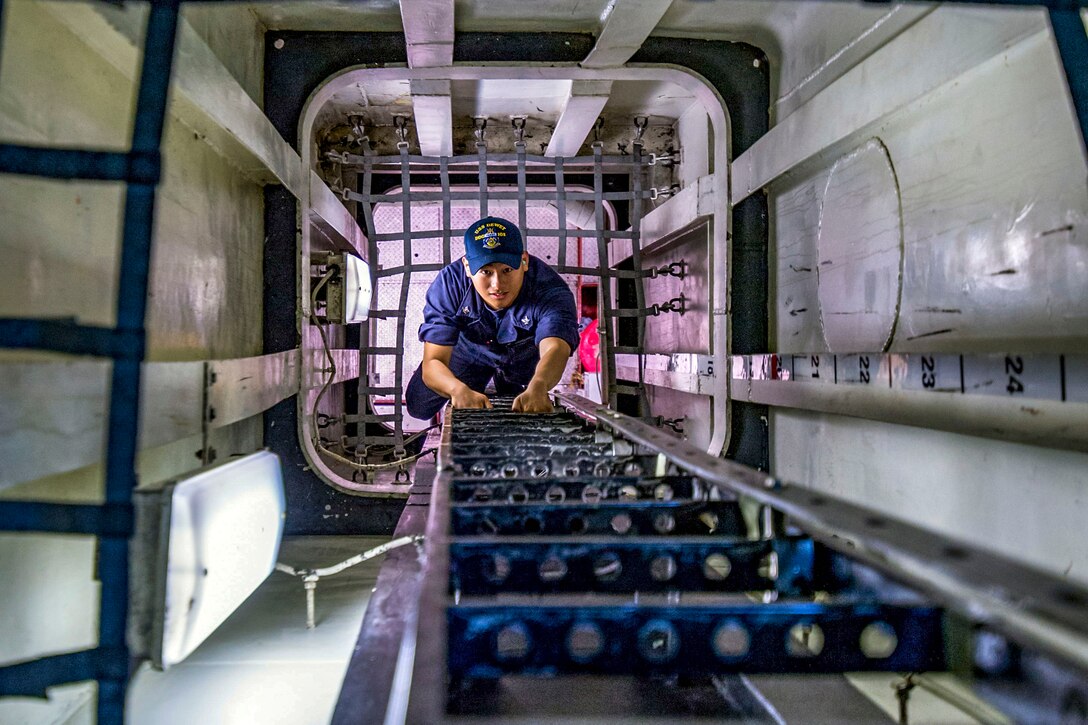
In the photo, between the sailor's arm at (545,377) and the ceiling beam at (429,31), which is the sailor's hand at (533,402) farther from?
the ceiling beam at (429,31)

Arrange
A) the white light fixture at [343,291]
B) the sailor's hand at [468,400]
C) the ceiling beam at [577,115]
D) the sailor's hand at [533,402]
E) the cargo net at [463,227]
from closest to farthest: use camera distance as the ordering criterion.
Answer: the sailor's hand at [533,402]
the sailor's hand at [468,400]
the ceiling beam at [577,115]
the white light fixture at [343,291]
the cargo net at [463,227]

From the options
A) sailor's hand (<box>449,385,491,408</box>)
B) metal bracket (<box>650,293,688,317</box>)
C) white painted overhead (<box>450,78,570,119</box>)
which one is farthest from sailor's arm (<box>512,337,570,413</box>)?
white painted overhead (<box>450,78,570,119</box>)

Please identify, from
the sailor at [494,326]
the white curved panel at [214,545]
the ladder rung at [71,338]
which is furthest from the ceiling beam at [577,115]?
the ladder rung at [71,338]

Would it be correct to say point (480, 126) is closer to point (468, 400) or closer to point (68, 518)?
point (468, 400)

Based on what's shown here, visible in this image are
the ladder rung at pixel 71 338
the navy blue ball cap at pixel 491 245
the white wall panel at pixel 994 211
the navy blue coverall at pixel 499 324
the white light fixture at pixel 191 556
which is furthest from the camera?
the navy blue coverall at pixel 499 324

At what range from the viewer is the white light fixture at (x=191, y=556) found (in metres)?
1.10

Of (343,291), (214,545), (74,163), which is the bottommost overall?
(214,545)

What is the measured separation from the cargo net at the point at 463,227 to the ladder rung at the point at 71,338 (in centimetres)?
345

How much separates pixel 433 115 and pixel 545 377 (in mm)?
1739

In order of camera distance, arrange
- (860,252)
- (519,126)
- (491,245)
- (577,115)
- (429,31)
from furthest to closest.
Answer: (519,126) < (577,115) < (491,245) < (429,31) < (860,252)

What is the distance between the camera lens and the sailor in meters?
3.66

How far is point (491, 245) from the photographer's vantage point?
3.66 metres

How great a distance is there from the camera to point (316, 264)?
4.35m

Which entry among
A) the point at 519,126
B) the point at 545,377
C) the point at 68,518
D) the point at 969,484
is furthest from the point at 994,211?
the point at 519,126
